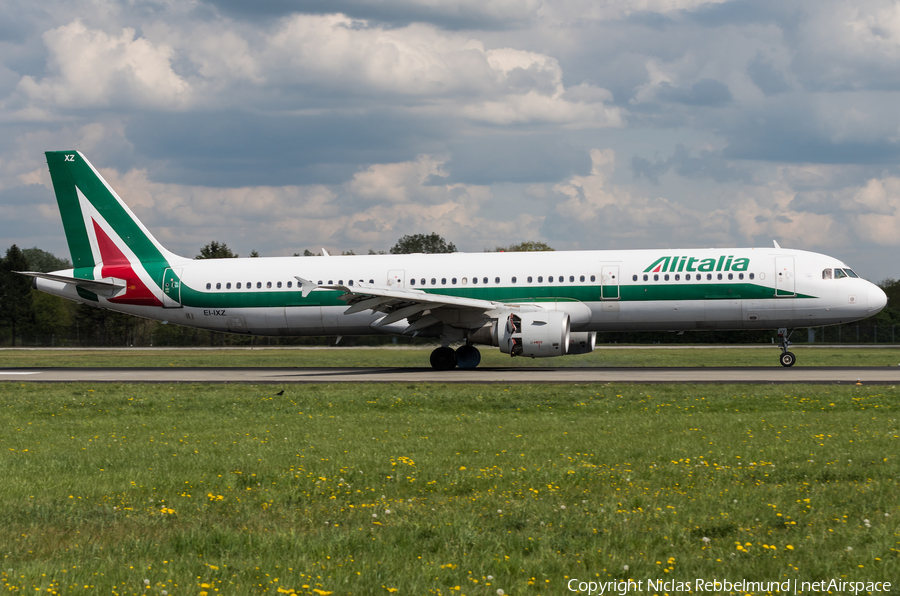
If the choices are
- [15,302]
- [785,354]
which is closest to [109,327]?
[15,302]

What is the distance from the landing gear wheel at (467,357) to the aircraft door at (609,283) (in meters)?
5.01

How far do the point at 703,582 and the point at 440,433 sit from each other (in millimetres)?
7288

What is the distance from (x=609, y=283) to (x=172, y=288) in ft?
53.0

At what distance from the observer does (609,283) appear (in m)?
26.8

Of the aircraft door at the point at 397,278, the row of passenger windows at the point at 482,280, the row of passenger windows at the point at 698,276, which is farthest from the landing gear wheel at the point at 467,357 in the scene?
the row of passenger windows at the point at 698,276

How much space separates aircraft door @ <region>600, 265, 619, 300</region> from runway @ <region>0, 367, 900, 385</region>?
251 centimetres

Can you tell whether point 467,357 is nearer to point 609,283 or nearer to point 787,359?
point 609,283

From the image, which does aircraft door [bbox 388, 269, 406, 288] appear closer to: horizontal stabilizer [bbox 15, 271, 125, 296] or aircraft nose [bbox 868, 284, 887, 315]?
horizontal stabilizer [bbox 15, 271, 125, 296]

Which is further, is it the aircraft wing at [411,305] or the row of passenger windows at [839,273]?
the row of passenger windows at [839,273]

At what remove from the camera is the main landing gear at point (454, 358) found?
92.8ft

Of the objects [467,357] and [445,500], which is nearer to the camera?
[445,500]

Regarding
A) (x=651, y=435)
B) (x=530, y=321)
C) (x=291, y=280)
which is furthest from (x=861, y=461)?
(x=291, y=280)

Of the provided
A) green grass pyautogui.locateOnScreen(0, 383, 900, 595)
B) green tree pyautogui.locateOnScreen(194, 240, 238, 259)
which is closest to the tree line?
green tree pyautogui.locateOnScreen(194, 240, 238, 259)

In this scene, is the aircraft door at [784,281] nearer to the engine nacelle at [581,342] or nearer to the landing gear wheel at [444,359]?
the engine nacelle at [581,342]
